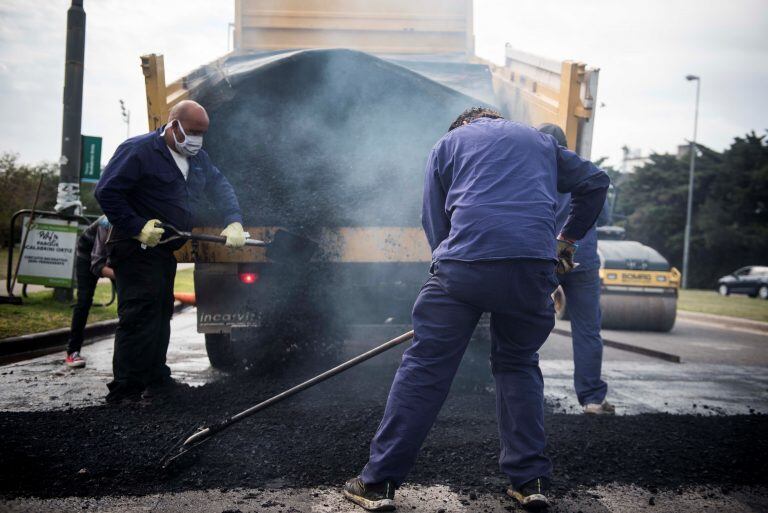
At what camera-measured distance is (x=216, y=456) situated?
8.65 feet

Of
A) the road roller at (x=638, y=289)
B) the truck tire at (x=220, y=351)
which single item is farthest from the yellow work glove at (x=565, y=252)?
the road roller at (x=638, y=289)

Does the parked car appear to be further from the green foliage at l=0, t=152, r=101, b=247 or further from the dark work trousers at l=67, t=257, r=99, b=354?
the dark work trousers at l=67, t=257, r=99, b=354

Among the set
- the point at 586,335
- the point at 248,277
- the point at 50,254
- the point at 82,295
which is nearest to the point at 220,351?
the point at 248,277

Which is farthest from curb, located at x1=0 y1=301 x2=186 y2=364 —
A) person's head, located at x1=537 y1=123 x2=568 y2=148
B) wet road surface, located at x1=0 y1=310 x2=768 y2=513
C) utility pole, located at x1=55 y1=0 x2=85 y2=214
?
person's head, located at x1=537 y1=123 x2=568 y2=148

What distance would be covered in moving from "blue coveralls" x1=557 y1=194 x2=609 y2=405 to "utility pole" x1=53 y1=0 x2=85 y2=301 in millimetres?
6121

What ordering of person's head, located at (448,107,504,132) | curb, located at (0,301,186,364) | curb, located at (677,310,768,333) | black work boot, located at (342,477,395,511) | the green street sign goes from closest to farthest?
black work boot, located at (342,477,395,511) → person's head, located at (448,107,504,132) → curb, located at (0,301,186,364) → the green street sign → curb, located at (677,310,768,333)

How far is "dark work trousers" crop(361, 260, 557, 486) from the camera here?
7.18 feet

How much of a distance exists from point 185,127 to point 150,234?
0.69m

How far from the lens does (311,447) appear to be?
8.95 feet

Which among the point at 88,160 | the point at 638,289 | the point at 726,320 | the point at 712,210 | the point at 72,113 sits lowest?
the point at 726,320

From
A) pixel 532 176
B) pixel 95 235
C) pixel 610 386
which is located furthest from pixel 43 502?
pixel 610 386

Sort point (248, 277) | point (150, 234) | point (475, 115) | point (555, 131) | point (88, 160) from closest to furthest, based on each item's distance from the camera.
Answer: point (475, 115) < point (150, 234) < point (555, 131) < point (248, 277) < point (88, 160)

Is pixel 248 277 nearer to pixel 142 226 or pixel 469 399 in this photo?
pixel 142 226

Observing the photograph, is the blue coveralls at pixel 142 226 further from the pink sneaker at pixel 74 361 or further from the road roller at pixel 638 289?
the road roller at pixel 638 289
